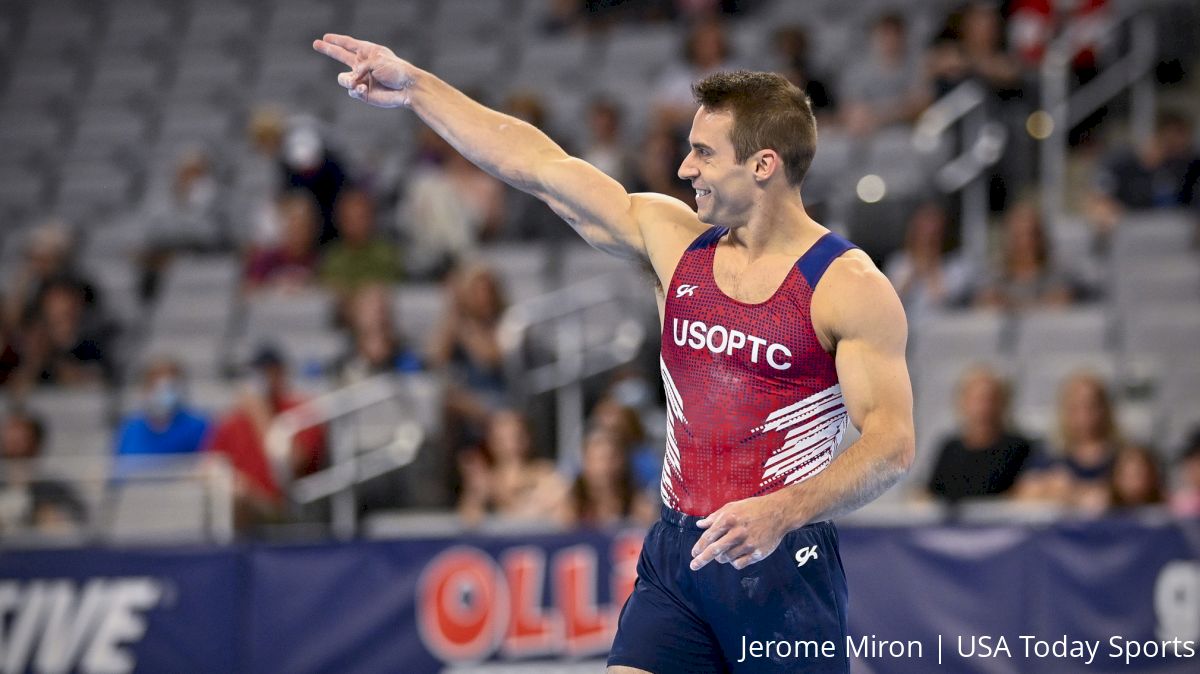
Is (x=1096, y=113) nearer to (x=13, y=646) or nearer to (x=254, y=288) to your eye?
(x=254, y=288)

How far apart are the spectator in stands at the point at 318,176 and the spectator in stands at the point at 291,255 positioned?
0.10m

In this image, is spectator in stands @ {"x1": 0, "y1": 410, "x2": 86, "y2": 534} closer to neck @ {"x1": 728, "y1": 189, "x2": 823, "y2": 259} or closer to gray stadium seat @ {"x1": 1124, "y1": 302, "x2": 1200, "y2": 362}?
neck @ {"x1": 728, "y1": 189, "x2": 823, "y2": 259}

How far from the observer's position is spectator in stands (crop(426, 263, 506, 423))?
10656mm

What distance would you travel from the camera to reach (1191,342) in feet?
34.0

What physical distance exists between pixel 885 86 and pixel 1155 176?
2.38m

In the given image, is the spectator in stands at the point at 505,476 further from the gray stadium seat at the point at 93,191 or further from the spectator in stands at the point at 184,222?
the gray stadium seat at the point at 93,191

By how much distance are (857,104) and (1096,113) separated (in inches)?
72.0

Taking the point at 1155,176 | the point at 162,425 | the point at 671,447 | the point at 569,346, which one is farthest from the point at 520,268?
the point at 671,447

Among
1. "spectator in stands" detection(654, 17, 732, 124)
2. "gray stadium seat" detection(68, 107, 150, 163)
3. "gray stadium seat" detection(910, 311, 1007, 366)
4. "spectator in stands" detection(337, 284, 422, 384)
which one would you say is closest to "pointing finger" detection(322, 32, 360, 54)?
"spectator in stands" detection(337, 284, 422, 384)

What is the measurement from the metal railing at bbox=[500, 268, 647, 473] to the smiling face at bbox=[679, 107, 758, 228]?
19.2 ft

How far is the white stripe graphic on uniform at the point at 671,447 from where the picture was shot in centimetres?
462

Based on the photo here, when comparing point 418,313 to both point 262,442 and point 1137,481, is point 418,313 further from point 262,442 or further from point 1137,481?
point 1137,481

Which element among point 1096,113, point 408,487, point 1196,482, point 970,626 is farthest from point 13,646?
point 1096,113

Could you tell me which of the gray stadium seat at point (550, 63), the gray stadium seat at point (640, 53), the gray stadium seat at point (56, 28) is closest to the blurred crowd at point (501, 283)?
the gray stadium seat at point (640, 53)
